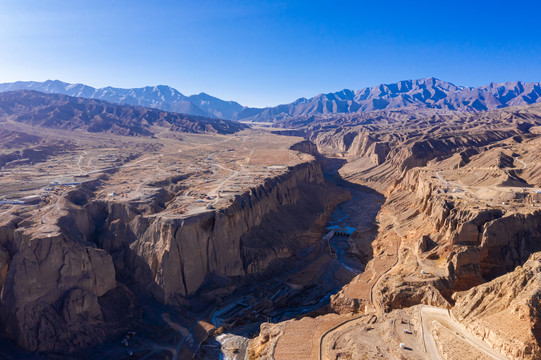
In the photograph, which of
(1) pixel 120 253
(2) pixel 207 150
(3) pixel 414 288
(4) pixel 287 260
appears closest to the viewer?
(3) pixel 414 288

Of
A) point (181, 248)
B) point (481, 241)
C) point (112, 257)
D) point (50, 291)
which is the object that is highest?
point (481, 241)

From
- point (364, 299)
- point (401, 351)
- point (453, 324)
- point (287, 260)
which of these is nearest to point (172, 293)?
point (287, 260)

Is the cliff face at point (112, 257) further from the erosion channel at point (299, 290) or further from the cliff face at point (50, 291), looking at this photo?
the erosion channel at point (299, 290)

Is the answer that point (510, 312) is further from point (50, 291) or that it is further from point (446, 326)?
point (50, 291)

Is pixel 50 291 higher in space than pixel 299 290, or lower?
higher

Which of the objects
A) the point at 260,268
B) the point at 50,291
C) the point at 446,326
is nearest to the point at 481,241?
the point at 446,326

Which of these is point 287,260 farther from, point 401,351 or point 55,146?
point 55,146

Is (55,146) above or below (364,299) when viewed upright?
above
